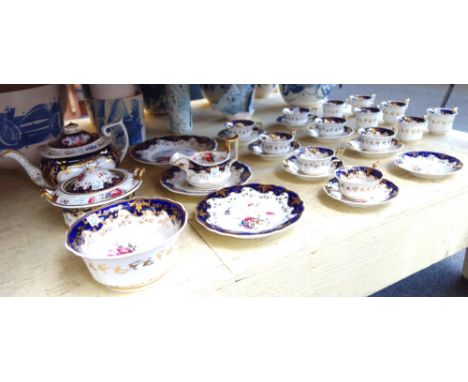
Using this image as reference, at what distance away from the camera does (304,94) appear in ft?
4.07

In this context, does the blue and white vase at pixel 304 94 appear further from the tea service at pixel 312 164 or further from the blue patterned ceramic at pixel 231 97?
the tea service at pixel 312 164

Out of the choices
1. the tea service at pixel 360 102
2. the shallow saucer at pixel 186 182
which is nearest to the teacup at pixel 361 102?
the tea service at pixel 360 102

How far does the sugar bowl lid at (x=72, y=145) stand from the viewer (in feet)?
2.17

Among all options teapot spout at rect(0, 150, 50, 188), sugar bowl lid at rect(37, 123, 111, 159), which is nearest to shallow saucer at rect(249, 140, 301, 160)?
sugar bowl lid at rect(37, 123, 111, 159)

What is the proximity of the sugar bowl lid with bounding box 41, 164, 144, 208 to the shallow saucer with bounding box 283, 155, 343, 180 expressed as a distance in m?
0.30

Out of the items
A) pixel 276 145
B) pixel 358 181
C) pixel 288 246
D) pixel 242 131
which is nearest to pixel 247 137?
pixel 242 131

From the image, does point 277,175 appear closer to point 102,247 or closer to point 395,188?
point 395,188

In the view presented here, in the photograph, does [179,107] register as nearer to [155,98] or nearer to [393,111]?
[155,98]

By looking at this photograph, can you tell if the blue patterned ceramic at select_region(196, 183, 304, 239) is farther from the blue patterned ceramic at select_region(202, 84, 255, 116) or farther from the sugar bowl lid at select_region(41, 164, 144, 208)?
the blue patterned ceramic at select_region(202, 84, 255, 116)

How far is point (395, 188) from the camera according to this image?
2.19 ft

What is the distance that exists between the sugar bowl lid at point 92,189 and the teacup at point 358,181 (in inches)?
13.7

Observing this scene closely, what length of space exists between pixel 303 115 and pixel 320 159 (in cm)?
38
